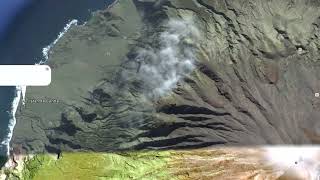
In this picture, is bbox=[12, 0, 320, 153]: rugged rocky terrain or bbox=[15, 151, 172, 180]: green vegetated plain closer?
bbox=[12, 0, 320, 153]: rugged rocky terrain

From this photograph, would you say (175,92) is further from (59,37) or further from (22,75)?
(22,75)

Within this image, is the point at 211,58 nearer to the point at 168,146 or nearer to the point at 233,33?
the point at 233,33

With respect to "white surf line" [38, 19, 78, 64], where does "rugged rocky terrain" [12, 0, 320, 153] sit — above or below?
below

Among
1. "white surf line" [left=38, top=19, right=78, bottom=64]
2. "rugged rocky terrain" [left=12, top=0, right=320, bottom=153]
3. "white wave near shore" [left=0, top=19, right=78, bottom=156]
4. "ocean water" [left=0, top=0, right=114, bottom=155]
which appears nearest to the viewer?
"ocean water" [left=0, top=0, right=114, bottom=155]

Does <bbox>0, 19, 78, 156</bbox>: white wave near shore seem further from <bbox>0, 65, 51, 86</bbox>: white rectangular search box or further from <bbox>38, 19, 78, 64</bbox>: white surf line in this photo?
<bbox>0, 65, 51, 86</bbox>: white rectangular search box

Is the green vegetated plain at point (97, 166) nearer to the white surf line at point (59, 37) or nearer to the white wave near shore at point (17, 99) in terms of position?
the white wave near shore at point (17, 99)

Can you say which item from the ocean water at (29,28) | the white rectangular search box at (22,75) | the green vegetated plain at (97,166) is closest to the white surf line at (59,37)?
the ocean water at (29,28)

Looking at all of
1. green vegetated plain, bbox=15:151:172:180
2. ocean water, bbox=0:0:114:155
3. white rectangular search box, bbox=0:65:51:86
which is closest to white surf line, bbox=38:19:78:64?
ocean water, bbox=0:0:114:155
